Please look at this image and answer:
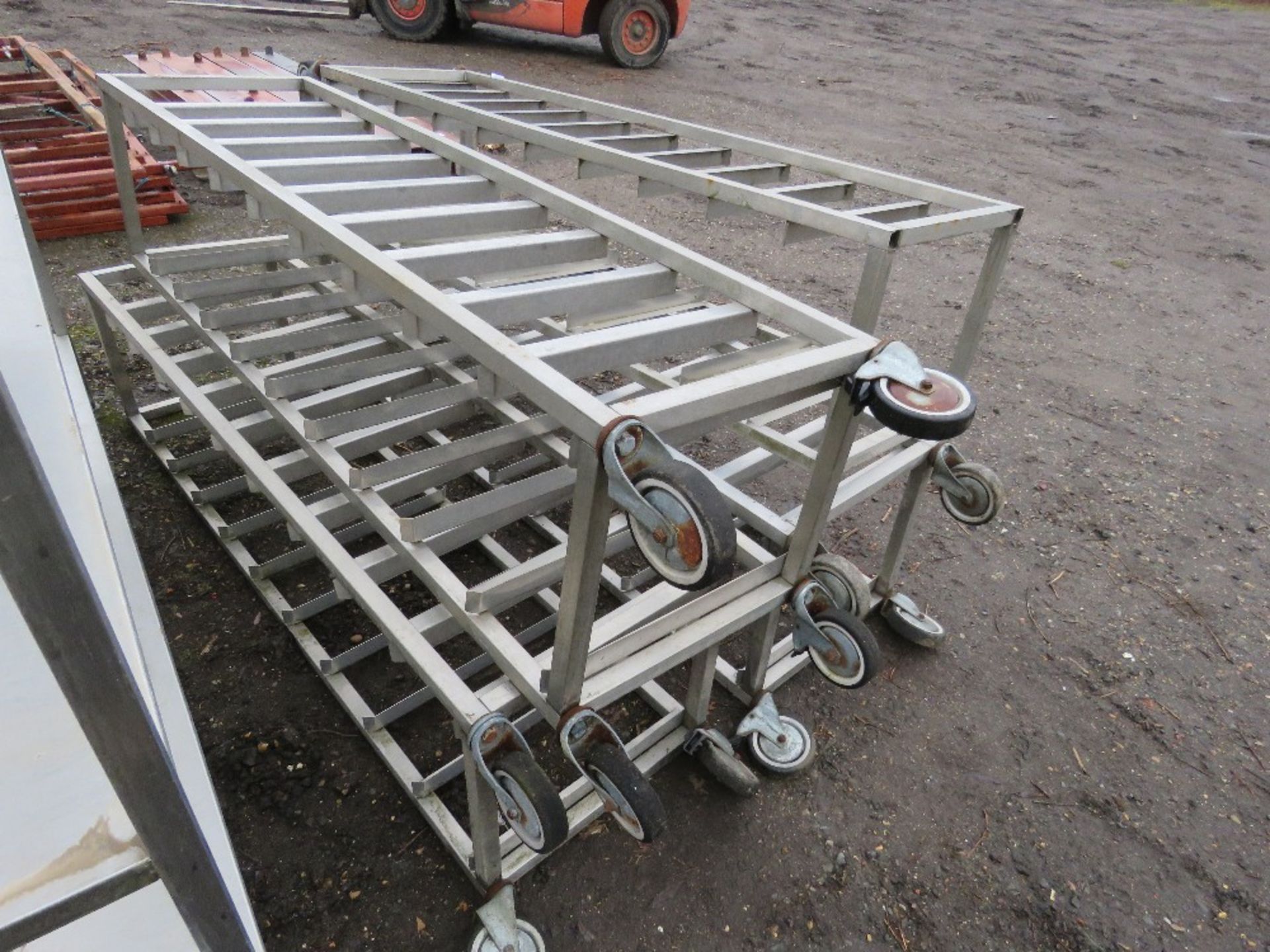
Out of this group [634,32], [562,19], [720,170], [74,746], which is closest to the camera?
[74,746]

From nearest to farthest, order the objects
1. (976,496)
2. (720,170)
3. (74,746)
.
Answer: (74,746) < (976,496) < (720,170)

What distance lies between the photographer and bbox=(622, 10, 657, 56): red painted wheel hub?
28.9 ft

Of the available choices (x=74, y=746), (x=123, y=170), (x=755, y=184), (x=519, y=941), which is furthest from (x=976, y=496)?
(x=123, y=170)

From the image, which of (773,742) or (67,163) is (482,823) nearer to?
(773,742)

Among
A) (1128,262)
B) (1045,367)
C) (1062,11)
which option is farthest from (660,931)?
(1062,11)

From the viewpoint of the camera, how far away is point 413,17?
8.82 metres

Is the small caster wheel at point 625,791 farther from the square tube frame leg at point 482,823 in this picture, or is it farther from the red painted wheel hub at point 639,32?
the red painted wheel hub at point 639,32

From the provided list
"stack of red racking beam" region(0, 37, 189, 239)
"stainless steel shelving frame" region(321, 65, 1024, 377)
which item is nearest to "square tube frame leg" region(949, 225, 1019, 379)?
"stainless steel shelving frame" region(321, 65, 1024, 377)

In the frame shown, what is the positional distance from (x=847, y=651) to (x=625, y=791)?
0.55 meters

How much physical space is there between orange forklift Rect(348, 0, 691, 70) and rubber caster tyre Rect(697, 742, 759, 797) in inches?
336

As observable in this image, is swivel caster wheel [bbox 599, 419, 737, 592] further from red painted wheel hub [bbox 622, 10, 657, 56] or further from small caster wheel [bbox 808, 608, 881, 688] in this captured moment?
red painted wheel hub [bbox 622, 10, 657, 56]

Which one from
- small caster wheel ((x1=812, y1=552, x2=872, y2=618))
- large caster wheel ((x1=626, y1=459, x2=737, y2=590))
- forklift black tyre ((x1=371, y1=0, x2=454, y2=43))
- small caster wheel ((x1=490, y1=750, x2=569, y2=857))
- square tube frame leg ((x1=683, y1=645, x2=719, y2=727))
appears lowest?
square tube frame leg ((x1=683, y1=645, x2=719, y2=727))

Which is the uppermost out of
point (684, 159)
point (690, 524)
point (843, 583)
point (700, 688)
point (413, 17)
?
point (684, 159)

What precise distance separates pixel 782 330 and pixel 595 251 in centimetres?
97
